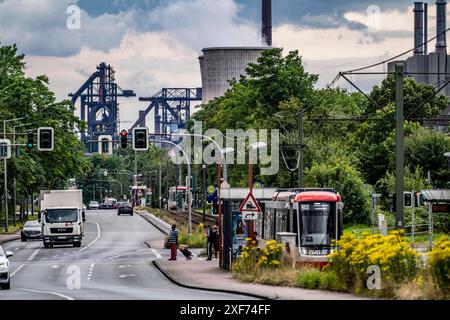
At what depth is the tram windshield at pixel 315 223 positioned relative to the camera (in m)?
45.5

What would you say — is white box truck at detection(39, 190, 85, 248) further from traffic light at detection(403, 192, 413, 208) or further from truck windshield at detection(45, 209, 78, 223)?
traffic light at detection(403, 192, 413, 208)

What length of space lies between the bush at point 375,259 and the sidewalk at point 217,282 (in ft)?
2.79

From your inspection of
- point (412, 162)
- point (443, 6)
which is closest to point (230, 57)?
point (443, 6)

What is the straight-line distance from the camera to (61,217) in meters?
73.2

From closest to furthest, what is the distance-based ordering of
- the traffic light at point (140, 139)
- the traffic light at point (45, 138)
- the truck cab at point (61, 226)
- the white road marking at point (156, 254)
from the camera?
the traffic light at point (140, 139)
the traffic light at point (45, 138)
the white road marking at point (156, 254)
the truck cab at point (61, 226)

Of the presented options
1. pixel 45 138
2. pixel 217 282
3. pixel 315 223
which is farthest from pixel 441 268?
pixel 45 138

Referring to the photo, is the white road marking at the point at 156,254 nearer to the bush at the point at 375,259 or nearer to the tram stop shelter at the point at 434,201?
the tram stop shelter at the point at 434,201

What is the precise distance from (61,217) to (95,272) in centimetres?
2316

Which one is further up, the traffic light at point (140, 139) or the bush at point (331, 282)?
the traffic light at point (140, 139)

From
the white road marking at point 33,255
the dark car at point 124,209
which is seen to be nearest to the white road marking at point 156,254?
the white road marking at point 33,255

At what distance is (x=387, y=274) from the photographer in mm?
31594

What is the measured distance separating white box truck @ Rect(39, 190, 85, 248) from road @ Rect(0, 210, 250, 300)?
823mm

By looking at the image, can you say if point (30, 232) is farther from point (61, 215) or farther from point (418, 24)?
point (418, 24)

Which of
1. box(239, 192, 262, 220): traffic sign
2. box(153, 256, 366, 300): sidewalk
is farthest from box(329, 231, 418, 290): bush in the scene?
box(239, 192, 262, 220): traffic sign
